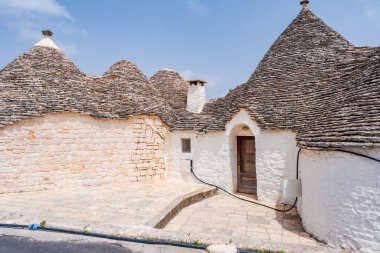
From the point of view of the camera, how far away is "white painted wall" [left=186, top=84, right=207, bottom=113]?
1092cm

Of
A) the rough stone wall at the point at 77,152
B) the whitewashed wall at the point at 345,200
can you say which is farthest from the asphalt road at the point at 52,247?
the rough stone wall at the point at 77,152

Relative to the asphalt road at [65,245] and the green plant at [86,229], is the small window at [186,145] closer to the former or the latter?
the green plant at [86,229]

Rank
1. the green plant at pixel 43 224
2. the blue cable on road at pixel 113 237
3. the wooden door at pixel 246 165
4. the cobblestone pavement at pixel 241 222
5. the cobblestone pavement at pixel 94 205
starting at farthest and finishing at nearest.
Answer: the wooden door at pixel 246 165 → the cobblestone pavement at pixel 94 205 → the cobblestone pavement at pixel 241 222 → the green plant at pixel 43 224 → the blue cable on road at pixel 113 237

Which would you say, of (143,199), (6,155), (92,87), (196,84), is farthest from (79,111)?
(196,84)

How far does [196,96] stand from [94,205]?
248 inches

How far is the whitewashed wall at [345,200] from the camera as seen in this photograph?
13.0 feet

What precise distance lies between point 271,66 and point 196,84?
3.24 m

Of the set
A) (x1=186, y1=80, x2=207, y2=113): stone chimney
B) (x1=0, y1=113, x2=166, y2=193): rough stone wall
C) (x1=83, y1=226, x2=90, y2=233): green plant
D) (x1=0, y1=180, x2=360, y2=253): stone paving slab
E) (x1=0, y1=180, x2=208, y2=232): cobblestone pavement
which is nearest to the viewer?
(x1=0, y1=180, x2=360, y2=253): stone paving slab

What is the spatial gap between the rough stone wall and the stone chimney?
5.78ft

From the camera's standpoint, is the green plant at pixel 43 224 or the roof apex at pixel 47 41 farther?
the roof apex at pixel 47 41

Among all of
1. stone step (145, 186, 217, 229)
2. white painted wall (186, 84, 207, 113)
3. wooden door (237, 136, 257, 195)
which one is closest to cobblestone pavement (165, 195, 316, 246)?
stone step (145, 186, 217, 229)

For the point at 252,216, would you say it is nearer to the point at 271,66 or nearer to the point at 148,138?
the point at 148,138

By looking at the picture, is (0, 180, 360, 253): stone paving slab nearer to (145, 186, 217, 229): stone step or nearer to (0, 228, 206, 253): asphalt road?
(145, 186, 217, 229): stone step

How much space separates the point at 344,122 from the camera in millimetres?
5062
